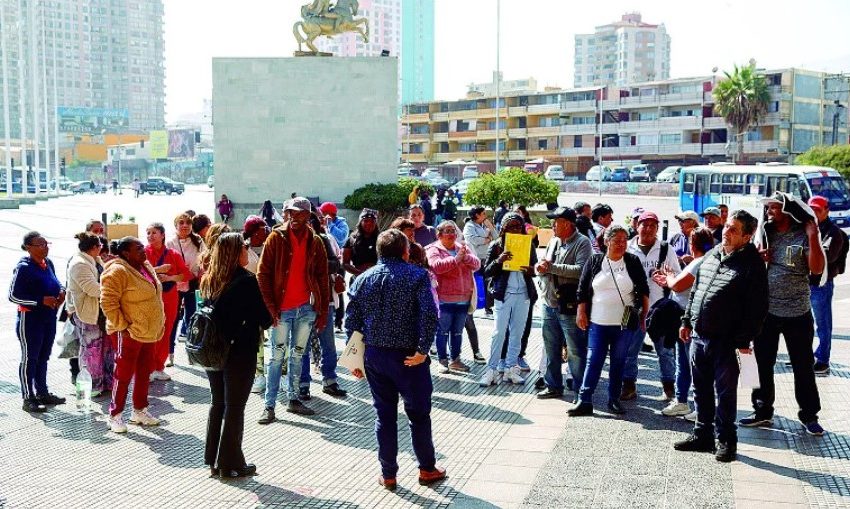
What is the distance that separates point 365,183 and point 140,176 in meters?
101

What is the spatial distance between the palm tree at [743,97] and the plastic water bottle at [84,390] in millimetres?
64763

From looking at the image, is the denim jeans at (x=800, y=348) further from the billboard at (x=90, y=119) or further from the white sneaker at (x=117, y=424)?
the billboard at (x=90, y=119)

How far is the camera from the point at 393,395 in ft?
20.1

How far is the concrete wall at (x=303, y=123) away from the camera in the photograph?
3002 cm

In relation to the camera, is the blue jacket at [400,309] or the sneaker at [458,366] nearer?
the blue jacket at [400,309]

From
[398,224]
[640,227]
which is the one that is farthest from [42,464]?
[640,227]

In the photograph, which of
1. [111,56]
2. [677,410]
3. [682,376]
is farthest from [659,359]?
[111,56]

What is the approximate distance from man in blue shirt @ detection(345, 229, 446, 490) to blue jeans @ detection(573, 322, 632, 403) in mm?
2269

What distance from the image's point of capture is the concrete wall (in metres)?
30.0

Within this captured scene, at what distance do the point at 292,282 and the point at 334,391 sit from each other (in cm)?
157

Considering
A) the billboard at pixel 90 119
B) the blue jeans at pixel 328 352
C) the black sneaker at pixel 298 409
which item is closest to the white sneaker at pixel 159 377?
the blue jeans at pixel 328 352

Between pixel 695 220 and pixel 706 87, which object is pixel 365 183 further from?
pixel 706 87

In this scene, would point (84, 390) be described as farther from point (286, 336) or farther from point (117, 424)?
point (286, 336)

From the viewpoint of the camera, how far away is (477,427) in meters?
7.78
